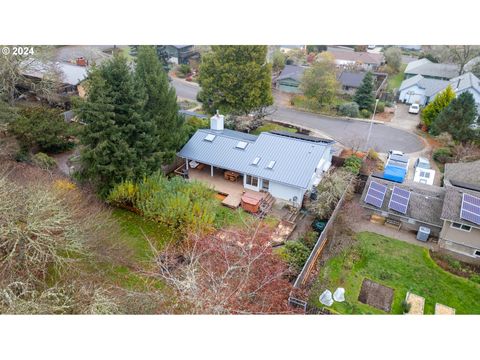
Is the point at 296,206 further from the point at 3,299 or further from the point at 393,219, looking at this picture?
the point at 3,299

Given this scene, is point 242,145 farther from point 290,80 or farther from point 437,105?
point 290,80

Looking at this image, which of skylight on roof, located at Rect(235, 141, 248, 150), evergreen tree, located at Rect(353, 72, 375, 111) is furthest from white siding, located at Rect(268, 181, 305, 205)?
evergreen tree, located at Rect(353, 72, 375, 111)

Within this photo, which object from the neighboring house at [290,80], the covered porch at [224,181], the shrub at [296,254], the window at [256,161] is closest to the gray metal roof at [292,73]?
the neighboring house at [290,80]

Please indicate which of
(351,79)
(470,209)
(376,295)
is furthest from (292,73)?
(376,295)

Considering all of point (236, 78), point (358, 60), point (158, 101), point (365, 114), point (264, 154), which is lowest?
point (264, 154)

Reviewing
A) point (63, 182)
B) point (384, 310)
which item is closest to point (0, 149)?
point (63, 182)

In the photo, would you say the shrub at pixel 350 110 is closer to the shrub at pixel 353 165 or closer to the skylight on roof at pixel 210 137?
the shrub at pixel 353 165
